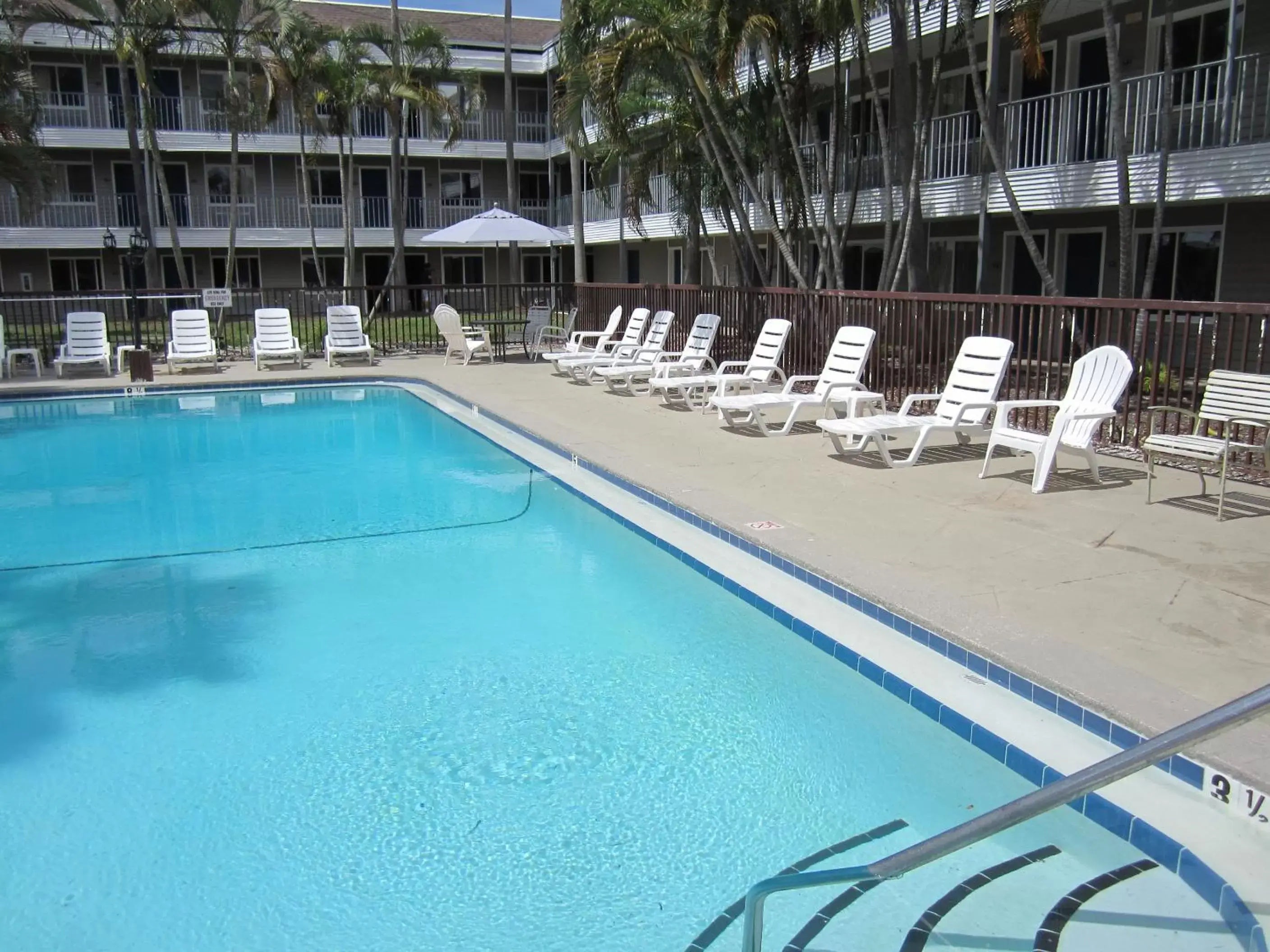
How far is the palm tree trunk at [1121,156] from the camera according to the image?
11266 millimetres

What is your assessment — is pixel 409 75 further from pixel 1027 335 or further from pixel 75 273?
pixel 1027 335

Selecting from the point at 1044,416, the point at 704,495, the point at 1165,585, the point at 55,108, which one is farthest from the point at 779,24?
the point at 55,108

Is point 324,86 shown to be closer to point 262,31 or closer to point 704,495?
point 262,31

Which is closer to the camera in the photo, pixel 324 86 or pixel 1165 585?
pixel 1165 585

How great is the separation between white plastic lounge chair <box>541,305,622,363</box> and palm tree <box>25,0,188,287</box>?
12.5 m

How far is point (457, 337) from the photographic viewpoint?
17656 millimetres

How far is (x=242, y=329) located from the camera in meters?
22.4

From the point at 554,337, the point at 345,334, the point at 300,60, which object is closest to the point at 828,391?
the point at 554,337

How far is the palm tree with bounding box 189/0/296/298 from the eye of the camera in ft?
75.7

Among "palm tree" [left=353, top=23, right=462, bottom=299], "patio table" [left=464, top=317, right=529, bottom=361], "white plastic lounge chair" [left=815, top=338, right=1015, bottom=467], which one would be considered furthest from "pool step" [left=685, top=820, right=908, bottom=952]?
"palm tree" [left=353, top=23, right=462, bottom=299]

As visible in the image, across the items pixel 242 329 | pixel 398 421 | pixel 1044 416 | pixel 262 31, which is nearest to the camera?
pixel 1044 416

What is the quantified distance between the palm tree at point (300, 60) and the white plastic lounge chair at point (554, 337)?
7.57 meters

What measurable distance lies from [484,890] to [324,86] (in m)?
27.0

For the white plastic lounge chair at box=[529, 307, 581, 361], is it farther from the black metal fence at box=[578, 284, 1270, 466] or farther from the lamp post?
the lamp post
